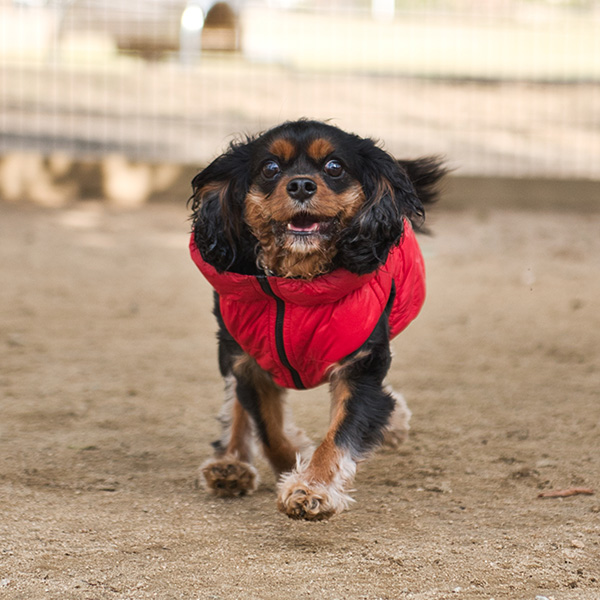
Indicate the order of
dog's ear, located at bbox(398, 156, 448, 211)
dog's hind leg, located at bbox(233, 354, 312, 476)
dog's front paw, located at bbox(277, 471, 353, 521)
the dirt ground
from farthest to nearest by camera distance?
dog's ear, located at bbox(398, 156, 448, 211) → dog's hind leg, located at bbox(233, 354, 312, 476) → dog's front paw, located at bbox(277, 471, 353, 521) → the dirt ground

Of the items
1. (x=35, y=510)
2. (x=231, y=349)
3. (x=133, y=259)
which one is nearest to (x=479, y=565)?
(x=231, y=349)

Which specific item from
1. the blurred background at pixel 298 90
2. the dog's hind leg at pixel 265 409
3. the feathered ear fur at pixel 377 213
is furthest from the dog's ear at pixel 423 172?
the blurred background at pixel 298 90

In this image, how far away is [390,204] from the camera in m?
3.06

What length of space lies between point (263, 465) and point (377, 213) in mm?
1224

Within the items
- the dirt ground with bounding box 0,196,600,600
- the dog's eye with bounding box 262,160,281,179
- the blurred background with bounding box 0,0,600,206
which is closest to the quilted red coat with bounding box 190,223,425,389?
the dog's eye with bounding box 262,160,281,179

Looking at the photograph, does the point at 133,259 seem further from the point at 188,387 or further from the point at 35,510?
the point at 35,510

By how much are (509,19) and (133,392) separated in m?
8.31

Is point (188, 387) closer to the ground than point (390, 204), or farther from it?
closer to the ground

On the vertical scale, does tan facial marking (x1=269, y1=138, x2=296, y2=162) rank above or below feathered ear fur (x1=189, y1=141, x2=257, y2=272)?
above

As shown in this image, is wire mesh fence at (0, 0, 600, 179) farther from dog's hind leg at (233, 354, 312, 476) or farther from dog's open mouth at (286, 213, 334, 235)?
dog's open mouth at (286, 213, 334, 235)

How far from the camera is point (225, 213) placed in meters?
3.19

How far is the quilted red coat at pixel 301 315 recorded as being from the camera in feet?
9.69

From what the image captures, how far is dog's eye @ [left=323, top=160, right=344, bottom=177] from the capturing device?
120 inches

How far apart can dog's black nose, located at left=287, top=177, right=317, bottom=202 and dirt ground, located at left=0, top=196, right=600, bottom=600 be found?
1087mm
